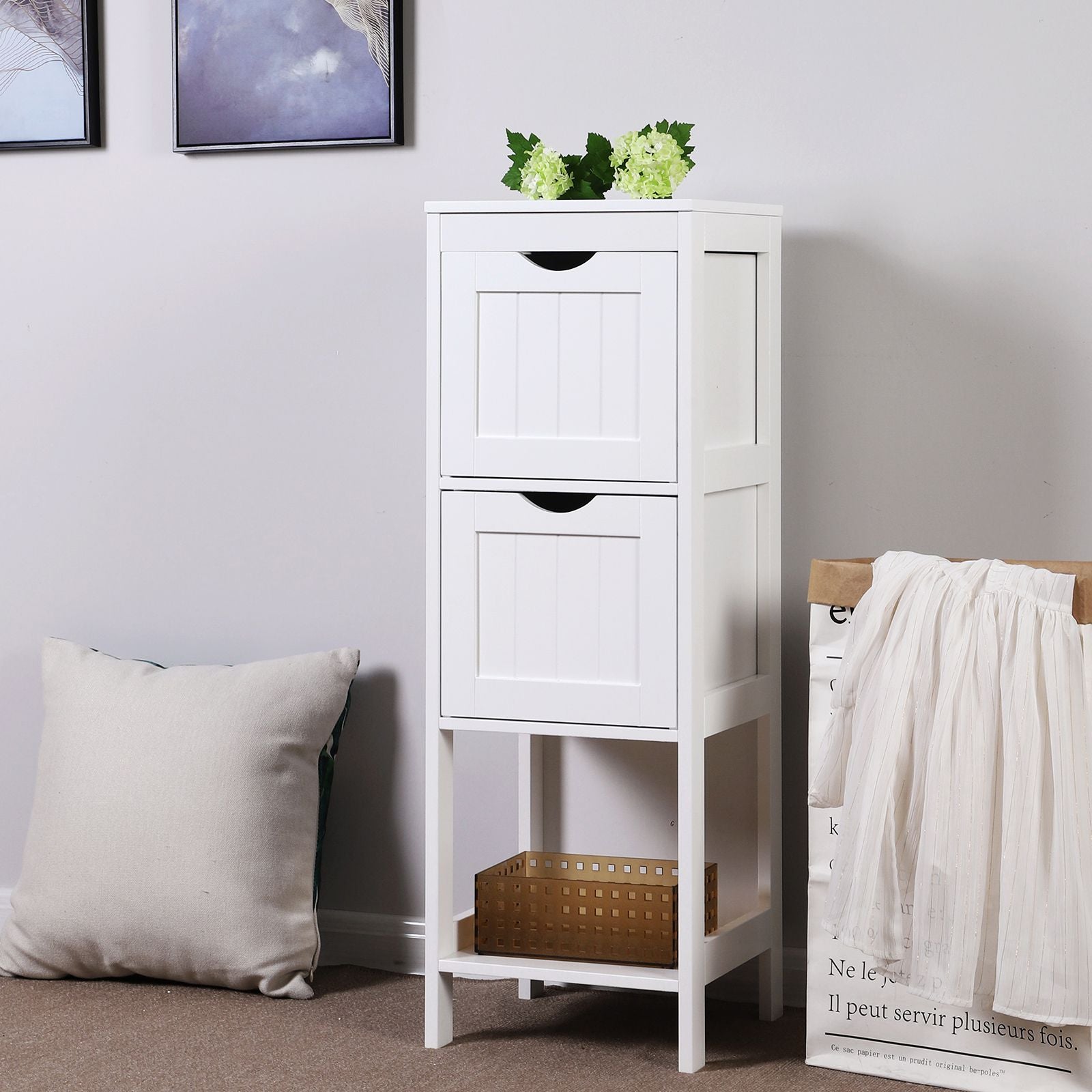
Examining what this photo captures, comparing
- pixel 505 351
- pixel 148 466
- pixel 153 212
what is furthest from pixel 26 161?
pixel 505 351

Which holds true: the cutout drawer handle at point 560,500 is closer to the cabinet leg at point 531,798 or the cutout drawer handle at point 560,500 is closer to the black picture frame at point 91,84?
the cabinet leg at point 531,798

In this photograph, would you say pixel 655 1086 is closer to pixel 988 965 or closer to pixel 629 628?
pixel 988 965

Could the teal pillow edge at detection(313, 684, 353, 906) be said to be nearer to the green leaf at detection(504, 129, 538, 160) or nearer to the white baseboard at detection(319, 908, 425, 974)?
the white baseboard at detection(319, 908, 425, 974)

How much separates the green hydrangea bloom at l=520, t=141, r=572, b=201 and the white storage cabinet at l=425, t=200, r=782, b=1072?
3 centimetres

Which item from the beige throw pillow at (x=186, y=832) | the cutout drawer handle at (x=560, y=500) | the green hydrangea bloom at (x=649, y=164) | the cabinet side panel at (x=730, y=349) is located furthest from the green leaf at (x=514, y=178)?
the beige throw pillow at (x=186, y=832)

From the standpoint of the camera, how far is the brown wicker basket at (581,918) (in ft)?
6.58

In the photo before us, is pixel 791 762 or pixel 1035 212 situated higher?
pixel 1035 212

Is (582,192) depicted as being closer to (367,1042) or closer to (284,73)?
(284,73)

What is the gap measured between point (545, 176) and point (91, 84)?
3.03 feet

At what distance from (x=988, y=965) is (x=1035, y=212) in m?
0.97

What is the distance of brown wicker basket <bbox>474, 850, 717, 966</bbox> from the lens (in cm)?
201

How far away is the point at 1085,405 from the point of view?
2.05m

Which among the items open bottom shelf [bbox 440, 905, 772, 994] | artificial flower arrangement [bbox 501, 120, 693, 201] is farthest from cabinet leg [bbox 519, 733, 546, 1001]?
artificial flower arrangement [bbox 501, 120, 693, 201]

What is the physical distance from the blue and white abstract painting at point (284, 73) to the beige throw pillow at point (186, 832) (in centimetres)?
79
